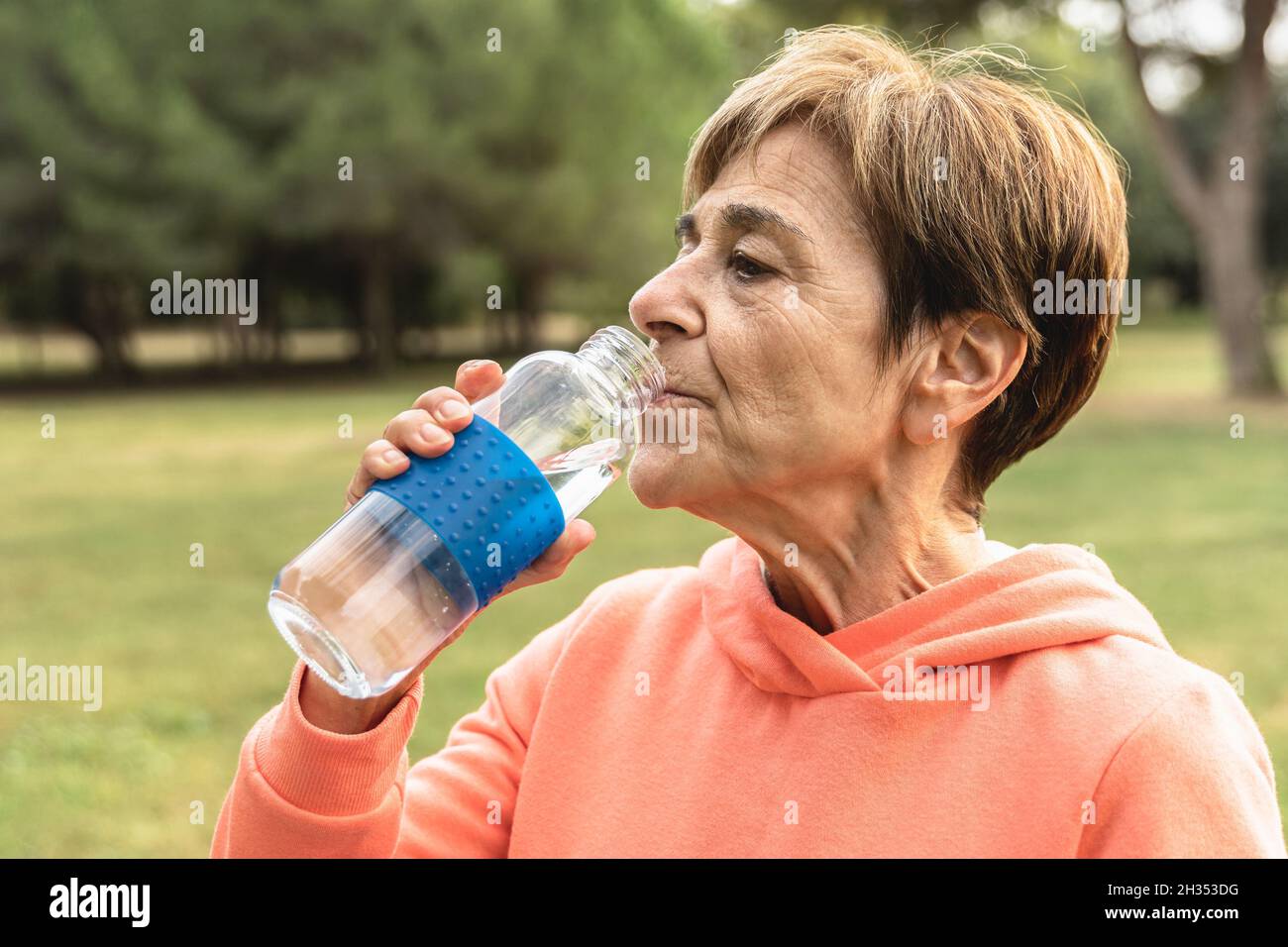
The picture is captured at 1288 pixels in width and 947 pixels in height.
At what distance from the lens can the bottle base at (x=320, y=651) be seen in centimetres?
191

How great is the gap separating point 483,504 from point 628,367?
420 mm

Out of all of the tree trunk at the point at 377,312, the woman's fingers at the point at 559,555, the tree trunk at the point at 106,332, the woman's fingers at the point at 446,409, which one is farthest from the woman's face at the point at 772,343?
the tree trunk at the point at 106,332

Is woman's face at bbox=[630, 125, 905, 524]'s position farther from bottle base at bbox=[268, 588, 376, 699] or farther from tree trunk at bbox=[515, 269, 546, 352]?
tree trunk at bbox=[515, 269, 546, 352]

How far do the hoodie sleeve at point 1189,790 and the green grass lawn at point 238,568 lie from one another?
191 cm

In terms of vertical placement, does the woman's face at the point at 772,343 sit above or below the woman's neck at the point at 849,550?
above

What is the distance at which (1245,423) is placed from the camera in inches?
670

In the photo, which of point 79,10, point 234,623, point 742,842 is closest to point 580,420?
point 742,842

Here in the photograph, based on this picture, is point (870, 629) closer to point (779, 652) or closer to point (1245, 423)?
point (779, 652)

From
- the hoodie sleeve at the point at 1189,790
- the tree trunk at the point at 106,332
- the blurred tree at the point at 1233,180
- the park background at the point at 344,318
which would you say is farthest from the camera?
the tree trunk at the point at 106,332

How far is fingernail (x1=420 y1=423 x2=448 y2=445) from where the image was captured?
5.86 ft

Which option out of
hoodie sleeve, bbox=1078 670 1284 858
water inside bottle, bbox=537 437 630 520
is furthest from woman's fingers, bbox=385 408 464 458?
hoodie sleeve, bbox=1078 670 1284 858

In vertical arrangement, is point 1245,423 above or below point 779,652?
below

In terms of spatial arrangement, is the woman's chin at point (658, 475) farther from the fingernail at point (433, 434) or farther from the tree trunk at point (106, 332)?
the tree trunk at point (106, 332)

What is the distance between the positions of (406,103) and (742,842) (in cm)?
2628
